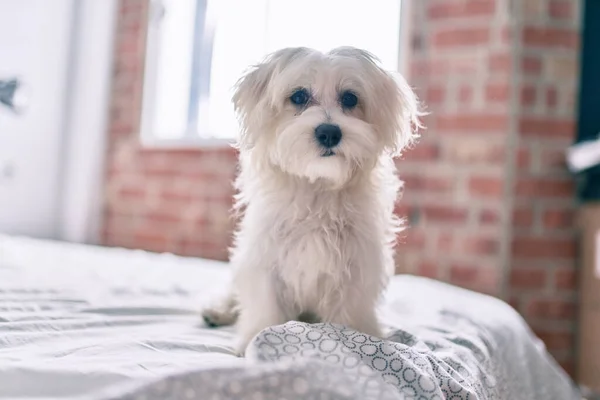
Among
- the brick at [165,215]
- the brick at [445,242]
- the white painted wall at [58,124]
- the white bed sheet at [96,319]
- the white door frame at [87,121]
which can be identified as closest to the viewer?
the white bed sheet at [96,319]

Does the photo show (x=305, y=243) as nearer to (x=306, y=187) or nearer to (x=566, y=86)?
(x=306, y=187)

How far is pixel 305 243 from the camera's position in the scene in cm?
122

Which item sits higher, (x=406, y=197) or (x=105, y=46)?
(x=105, y=46)

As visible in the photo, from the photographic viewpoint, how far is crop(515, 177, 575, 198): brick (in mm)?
2248

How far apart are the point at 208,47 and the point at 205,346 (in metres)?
2.24

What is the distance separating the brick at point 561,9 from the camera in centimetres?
224

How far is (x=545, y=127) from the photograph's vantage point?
7.36 ft

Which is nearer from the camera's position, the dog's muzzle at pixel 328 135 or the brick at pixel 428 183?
the dog's muzzle at pixel 328 135

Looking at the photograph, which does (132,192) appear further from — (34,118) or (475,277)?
(475,277)

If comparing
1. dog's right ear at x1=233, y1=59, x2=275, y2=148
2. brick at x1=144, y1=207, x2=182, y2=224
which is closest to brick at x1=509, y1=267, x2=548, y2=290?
dog's right ear at x1=233, y1=59, x2=275, y2=148

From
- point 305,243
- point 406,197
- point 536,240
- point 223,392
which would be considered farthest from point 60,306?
point 536,240

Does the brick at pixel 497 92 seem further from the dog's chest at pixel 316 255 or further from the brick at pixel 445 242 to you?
the dog's chest at pixel 316 255

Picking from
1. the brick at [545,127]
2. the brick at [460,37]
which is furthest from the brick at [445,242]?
the brick at [460,37]

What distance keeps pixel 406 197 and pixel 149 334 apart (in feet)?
4.83
